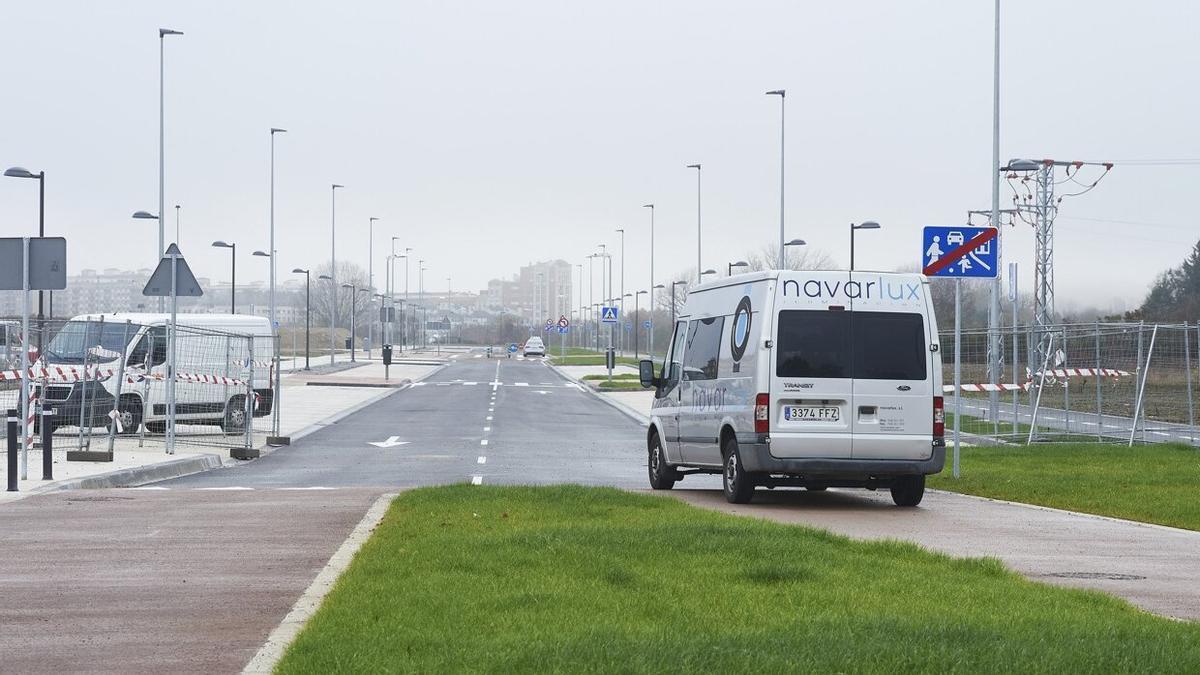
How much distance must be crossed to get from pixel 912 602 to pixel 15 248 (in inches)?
549

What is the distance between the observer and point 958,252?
19641 mm

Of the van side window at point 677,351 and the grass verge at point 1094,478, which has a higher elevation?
the van side window at point 677,351

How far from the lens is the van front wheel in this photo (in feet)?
54.7

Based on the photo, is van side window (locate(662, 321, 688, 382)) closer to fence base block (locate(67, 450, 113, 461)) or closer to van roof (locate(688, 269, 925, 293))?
van roof (locate(688, 269, 925, 293))

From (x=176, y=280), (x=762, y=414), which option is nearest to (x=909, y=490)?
(x=762, y=414)

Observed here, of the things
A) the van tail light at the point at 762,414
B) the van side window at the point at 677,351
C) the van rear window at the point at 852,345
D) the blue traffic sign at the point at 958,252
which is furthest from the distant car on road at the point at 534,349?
the van tail light at the point at 762,414

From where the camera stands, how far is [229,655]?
24.7 ft

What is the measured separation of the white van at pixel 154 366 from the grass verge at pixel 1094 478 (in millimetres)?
14022

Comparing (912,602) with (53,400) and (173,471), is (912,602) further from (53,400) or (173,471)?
(53,400)

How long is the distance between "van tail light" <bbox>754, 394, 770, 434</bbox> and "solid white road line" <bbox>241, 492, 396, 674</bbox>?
4.35 m

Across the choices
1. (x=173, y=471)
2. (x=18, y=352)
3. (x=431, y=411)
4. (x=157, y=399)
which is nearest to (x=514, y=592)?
(x=173, y=471)

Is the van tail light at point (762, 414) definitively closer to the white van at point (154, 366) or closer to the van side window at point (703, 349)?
the van side window at point (703, 349)

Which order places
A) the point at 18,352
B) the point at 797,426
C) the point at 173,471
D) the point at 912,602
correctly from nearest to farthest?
the point at 912,602
the point at 797,426
the point at 173,471
the point at 18,352

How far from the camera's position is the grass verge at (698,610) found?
21.8 ft
